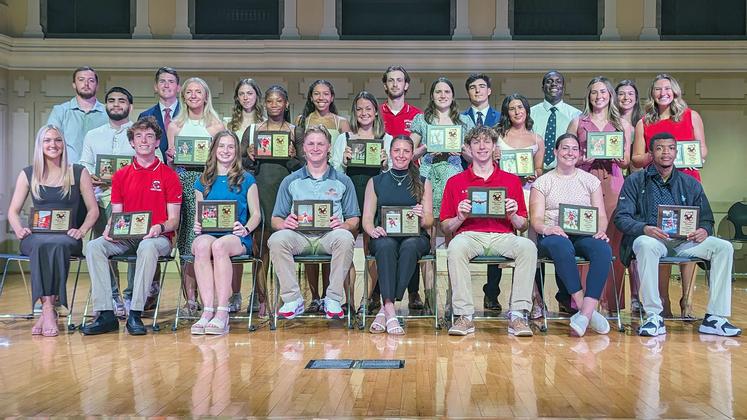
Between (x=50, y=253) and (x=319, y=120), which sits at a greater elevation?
(x=319, y=120)

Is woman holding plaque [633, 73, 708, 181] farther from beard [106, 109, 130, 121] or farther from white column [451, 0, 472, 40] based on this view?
white column [451, 0, 472, 40]

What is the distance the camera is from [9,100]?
1030 cm

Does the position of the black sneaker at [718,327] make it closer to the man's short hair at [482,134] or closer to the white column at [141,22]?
the man's short hair at [482,134]

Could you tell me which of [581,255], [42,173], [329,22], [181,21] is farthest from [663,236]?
[181,21]

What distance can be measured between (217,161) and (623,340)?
2.99 m

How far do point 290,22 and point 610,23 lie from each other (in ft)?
14.0

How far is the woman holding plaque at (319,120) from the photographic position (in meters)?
5.99

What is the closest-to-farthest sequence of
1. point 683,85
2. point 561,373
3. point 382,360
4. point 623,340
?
point 561,373, point 382,360, point 623,340, point 683,85

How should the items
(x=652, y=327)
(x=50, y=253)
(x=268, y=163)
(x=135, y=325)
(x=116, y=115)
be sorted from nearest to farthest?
(x=652, y=327)
(x=135, y=325)
(x=50, y=253)
(x=268, y=163)
(x=116, y=115)

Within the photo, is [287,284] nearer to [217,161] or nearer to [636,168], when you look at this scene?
[217,161]

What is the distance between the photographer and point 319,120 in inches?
238

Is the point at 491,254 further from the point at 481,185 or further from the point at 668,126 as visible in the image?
the point at 668,126

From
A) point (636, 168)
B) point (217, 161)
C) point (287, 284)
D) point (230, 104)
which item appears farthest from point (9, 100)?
point (636, 168)

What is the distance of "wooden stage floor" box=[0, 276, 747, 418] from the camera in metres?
3.22
